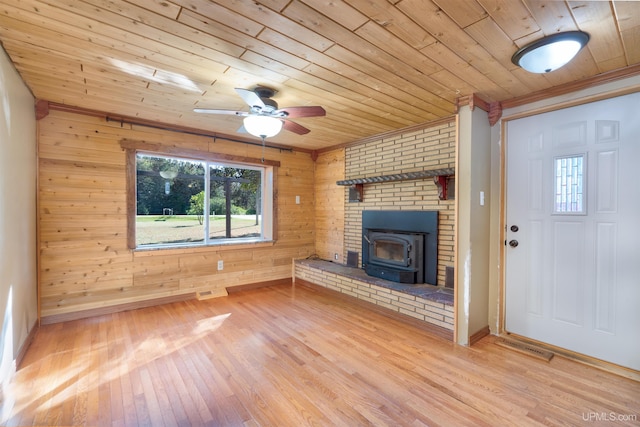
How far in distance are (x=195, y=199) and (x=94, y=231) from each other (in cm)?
121

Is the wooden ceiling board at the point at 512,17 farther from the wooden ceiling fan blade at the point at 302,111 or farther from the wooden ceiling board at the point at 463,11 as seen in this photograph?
the wooden ceiling fan blade at the point at 302,111

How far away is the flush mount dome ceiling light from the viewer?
1774 mm

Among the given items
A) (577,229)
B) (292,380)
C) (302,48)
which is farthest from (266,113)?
(577,229)

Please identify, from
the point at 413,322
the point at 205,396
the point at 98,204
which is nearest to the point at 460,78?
A: the point at 413,322

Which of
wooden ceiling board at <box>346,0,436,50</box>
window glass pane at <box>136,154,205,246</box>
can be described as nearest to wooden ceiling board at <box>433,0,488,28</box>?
wooden ceiling board at <box>346,0,436,50</box>

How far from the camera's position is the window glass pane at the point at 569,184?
2463 millimetres

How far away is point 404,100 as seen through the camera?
283 centimetres

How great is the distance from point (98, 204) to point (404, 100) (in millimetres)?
3547

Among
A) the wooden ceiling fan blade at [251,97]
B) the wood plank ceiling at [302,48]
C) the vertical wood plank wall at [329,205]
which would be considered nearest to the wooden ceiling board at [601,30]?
the wood plank ceiling at [302,48]

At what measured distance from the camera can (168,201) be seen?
3.92 m

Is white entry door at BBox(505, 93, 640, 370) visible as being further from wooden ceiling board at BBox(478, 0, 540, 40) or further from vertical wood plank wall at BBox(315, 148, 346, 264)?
vertical wood plank wall at BBox(315, 148, 346, 264)

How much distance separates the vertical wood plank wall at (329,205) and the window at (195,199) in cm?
89

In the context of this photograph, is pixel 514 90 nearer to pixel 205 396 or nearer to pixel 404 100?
pixel 404 100

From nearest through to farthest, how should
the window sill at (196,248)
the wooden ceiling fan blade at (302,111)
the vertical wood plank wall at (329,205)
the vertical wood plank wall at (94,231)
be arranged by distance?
1. the wooden ceiling fan blade at (302,111)
2. the vertical wood plank wall at (94,231)
3. the window sill at (196,248)
4. the vertical wood plank wall at (329,205)
